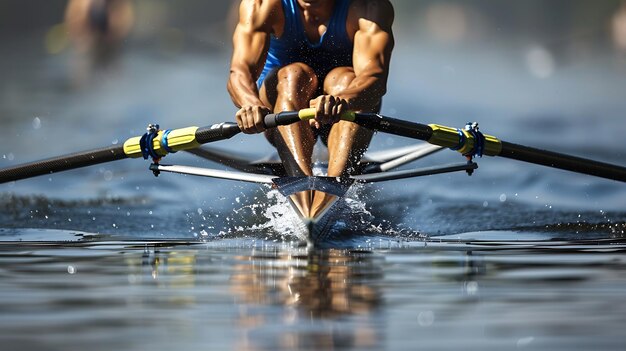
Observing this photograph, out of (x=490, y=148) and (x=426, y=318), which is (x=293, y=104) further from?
(x=426, y=318)

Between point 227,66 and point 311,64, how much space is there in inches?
348

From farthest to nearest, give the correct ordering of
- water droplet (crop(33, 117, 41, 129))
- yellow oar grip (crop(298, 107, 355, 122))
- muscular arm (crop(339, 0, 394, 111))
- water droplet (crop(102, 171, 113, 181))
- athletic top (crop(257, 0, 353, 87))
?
1. water droplet (crop(33, 117, 41, 129))
2. water droplet (crop(102, 171, 113, 181))
3. athletic top (crop(257, 0, 353, 87))
4. muscular arm (crop(339, 0, 394, 111))
5. yellow oar grip (crop(298, 107, 355, 122))

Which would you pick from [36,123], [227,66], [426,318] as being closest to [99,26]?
[227,66]

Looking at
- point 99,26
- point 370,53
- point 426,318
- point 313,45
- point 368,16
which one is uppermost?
point 99,26

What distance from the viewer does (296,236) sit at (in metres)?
6.00

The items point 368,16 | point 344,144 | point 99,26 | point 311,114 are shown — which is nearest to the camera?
point 311,114

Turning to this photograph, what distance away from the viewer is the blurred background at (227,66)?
13992 mm

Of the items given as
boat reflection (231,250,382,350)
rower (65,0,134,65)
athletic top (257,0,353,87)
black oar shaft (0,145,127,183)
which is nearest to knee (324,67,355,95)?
athletic top (257,0,353,87)

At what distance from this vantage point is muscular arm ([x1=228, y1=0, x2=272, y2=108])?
7004 mm

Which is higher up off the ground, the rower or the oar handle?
the rower

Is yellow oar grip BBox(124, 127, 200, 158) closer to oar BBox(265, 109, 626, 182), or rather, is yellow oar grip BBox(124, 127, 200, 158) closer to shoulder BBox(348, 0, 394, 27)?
oar BBox(265, 109, 626, 182)

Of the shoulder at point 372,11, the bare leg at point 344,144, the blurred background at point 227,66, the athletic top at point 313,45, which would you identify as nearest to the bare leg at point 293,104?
the bare leg at point 344,144

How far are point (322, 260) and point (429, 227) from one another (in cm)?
274

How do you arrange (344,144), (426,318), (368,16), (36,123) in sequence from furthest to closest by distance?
(36,123), (368,16), (344,144), (426,318)
